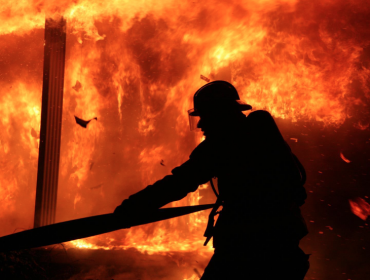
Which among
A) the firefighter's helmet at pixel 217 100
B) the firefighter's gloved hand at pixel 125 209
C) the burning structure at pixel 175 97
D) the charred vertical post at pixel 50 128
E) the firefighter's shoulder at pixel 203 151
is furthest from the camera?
the charred vertical post at pixel 50 128

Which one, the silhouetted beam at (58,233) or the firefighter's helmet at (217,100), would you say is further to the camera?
the firefighter's helmet at (217,100)

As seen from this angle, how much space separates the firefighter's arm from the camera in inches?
50.5

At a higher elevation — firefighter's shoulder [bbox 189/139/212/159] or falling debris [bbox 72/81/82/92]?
firefighter's shoulder [bbox 189/139/212/159]

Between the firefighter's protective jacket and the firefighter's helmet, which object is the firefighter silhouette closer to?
the firefighter's protective jacket

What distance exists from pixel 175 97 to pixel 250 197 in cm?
706

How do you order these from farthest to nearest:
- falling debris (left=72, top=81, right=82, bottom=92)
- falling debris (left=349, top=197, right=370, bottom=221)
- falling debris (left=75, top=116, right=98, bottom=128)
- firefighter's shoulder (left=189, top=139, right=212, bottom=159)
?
falling debris (left=75, top=116, right=98, bottom=128) < falling debris (left=72, top=81, right=82, bottom=92) < falling debris (left=349, top=197, right=370, bottom=221) < firefighter's shoulder (left=189, top=139, right=212, bottom=159)

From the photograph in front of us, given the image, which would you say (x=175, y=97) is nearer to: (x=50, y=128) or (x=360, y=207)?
(x=50, y=128)

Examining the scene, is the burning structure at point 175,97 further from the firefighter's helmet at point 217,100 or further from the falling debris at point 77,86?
the firefighter's helmet at point 217,100

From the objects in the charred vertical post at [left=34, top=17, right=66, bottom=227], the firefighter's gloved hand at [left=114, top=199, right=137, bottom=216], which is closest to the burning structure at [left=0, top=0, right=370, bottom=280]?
the charred vertical post at [left=34, top=17, right=66, bottom=227]

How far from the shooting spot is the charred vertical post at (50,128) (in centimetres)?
609

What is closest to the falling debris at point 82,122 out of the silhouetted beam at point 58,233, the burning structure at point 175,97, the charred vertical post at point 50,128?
the burning structure at point 175,97

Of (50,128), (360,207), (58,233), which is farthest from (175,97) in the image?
(58,233)

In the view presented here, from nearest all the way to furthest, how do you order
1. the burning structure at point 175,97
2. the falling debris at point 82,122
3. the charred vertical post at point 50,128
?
the burning structure at point 175,97, the charred vertical post at point 50,128, the falling debris at point 82,122

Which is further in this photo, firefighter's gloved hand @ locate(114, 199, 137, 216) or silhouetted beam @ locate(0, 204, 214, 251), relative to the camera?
firefighter's gloved hand @ locate(114, 199, 137, 216)
